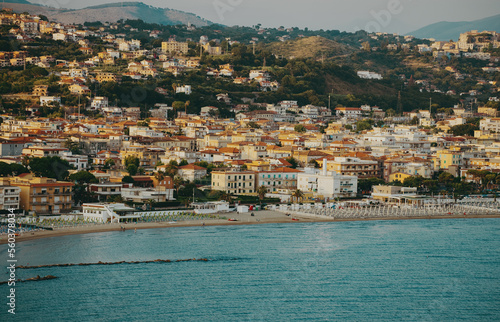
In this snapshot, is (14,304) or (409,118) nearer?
(14,304)

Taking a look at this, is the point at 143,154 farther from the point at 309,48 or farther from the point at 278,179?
the point at 309,48

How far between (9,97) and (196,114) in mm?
12052

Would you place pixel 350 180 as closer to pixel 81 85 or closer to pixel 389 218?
pixel 389 218

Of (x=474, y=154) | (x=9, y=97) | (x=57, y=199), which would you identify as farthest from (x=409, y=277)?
(x=9, y=97)

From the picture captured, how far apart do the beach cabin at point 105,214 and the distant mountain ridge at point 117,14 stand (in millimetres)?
86617

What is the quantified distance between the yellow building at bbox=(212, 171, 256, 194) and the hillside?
6109cm

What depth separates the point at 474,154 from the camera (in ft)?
128

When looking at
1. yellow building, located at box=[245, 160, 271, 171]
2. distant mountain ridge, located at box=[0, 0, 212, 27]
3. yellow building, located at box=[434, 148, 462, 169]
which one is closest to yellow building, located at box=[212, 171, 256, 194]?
yellow building, located at box=[245, 160, 271, 171]

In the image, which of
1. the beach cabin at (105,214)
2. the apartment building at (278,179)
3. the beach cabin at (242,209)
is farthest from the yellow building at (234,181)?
the beach cabin at (105,214)

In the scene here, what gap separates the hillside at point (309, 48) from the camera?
91.5 metres

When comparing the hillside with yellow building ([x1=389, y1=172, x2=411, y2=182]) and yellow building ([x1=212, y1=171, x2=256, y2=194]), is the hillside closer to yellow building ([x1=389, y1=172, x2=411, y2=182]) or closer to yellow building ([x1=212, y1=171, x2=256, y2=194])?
yellow building ([x1=389, y1=172, x2=411, y2=182])

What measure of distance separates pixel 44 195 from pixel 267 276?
9090 millimetres

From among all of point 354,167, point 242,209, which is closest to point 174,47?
point 354,167

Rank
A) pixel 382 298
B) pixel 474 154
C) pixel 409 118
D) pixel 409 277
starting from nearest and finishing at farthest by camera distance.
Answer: pixel 382 298
pixel 409 277
pixel 474 154
pixel 409 118
